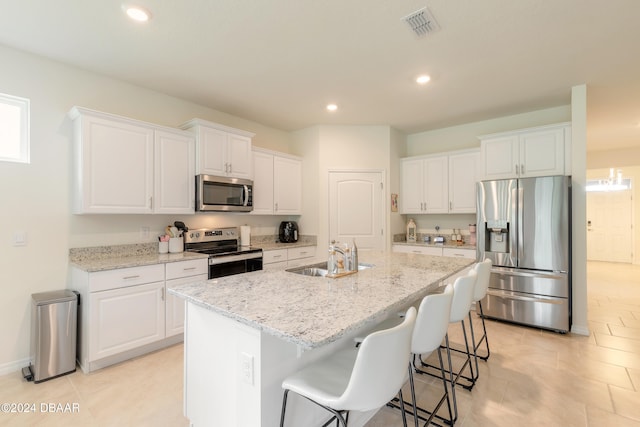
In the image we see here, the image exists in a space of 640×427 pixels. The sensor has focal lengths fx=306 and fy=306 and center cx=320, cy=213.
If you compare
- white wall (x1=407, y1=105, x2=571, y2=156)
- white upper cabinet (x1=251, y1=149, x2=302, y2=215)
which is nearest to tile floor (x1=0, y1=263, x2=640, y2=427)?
white upper cabinet (x1=251, y1=149, x2=302, y2=215)

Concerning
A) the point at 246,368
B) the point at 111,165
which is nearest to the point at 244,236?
the point at 111,165

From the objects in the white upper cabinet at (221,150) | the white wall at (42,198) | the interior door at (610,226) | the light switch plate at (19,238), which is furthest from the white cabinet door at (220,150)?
the interior door at (610,226)

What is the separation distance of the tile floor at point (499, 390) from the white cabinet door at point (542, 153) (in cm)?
188

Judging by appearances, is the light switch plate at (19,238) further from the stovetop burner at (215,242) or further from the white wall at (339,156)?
the white wall at (339,156)

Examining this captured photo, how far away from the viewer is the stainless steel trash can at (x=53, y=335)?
2.36 metres

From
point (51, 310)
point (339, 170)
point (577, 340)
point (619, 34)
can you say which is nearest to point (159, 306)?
point (51, 310)

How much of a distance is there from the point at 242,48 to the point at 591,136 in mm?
6037

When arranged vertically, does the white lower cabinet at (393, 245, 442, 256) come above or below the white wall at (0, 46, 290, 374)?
below

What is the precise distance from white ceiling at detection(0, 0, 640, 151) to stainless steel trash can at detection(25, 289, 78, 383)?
2.06m

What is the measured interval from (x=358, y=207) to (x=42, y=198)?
3.60 meters

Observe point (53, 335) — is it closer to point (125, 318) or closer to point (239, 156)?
point (125, 318)

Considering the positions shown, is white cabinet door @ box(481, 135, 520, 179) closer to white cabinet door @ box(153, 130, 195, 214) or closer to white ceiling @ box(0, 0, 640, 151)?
white ceiling @ box(0, 0, 640, 151)

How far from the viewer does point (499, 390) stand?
2.24m

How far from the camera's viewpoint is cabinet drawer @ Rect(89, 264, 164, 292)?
97.2 inches
